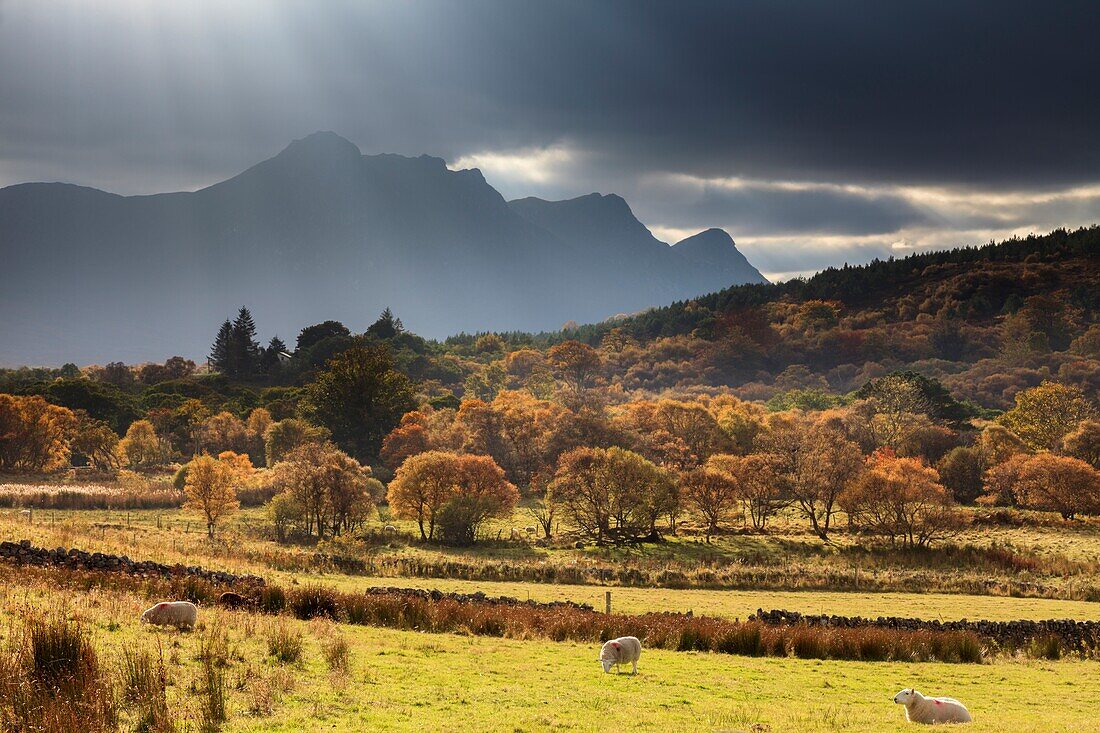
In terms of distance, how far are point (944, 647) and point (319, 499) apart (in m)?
50.0

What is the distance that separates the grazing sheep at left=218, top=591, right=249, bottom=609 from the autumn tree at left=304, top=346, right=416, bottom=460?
99567mm

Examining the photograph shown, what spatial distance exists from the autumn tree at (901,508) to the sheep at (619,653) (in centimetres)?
5049

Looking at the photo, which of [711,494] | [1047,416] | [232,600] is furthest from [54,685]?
[1047,416]

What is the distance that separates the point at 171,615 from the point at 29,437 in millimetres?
101095

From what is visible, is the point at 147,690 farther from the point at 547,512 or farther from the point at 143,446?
the point at 143,446

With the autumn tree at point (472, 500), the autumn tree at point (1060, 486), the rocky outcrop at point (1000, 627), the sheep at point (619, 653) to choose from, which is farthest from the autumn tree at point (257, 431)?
the sheep at point (619, 653)

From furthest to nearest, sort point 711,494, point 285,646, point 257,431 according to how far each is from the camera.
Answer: point 257,431 < point 711,494 < point 285,646

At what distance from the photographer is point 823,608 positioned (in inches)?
1474

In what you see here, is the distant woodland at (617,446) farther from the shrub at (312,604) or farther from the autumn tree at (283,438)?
the shrub at (312,604)

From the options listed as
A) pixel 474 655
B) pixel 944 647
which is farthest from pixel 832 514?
pixel 474 655

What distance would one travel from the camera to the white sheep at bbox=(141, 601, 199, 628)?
17.7m

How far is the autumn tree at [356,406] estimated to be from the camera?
12125 centimetres

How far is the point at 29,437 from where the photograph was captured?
10156 centimetres

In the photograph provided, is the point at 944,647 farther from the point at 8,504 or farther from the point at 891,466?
the point at 8,504
